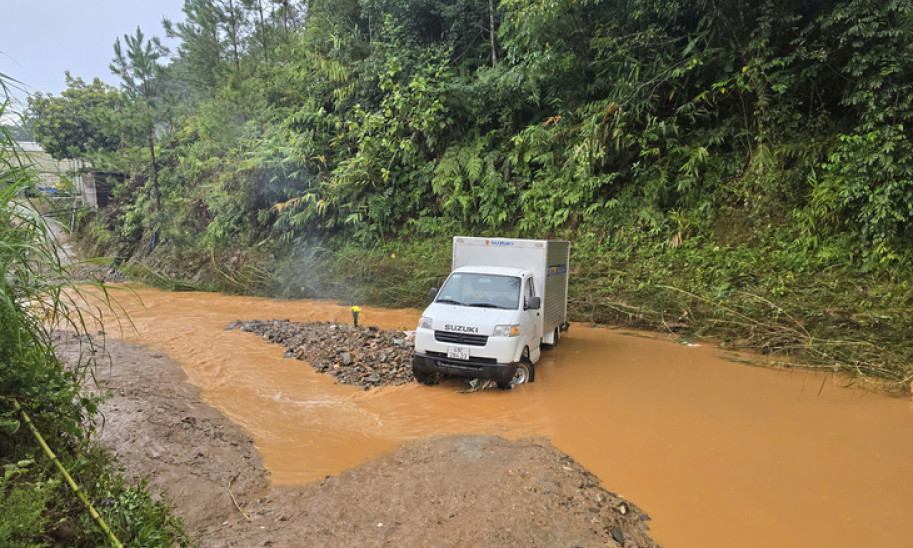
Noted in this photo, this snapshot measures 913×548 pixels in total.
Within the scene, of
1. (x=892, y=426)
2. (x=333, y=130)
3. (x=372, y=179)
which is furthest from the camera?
(x=333, y=130)

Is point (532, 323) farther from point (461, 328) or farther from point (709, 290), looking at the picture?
point (709, 290)

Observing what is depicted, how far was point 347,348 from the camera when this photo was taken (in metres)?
10.2

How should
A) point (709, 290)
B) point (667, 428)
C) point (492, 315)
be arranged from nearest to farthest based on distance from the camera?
1. point (667, 428)
2. point (492, 315)
3. point (709, 290)

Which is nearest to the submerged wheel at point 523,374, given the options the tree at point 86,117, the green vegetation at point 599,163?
the green vegetation at point 599,163

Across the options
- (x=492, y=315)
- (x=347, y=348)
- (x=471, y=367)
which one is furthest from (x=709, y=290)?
(x=347, y=348)

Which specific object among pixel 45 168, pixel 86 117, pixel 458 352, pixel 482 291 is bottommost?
pixel 458 352

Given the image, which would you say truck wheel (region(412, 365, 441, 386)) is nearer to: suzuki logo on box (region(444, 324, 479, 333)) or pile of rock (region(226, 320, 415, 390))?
pile of rock (region(226, 320, 415, 390))

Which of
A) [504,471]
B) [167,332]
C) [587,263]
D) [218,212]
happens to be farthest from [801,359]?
[218,212]

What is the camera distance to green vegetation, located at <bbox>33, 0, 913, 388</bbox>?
34.2ft

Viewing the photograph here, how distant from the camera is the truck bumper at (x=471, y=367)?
25.1ft

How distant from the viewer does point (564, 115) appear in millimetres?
16406

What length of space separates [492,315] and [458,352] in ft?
2.60

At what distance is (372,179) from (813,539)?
16.5m

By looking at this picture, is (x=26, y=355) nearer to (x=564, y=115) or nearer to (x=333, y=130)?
(x=564, y=115)
